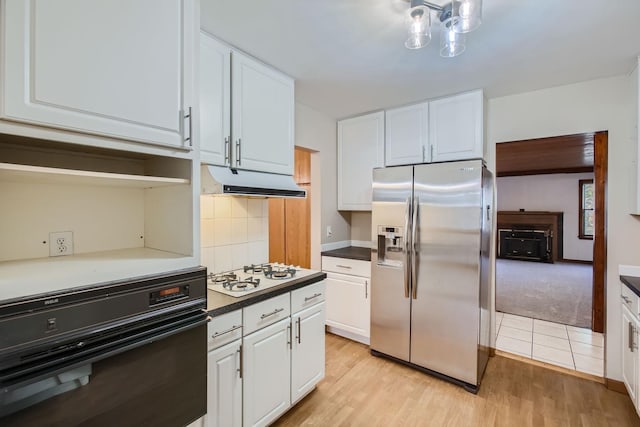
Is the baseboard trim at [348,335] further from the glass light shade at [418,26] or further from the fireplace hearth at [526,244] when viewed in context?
the fireplace hearth at [526,244]

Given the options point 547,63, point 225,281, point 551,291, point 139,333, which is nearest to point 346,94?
point 547,63

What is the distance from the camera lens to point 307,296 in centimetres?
203

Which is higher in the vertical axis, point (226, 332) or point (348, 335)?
point (226, 332)

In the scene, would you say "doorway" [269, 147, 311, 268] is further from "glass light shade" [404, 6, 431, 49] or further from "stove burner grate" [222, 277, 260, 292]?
"glass light shade" [404, 6, 431, 49]

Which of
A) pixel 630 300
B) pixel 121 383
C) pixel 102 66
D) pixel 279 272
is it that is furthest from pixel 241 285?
pixel 630 300

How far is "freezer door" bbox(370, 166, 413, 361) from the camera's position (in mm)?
2549

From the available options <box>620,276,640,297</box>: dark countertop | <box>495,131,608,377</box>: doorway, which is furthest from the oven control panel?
<box>495,131,608,377</box>: doorway

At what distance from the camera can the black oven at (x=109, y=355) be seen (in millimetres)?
831

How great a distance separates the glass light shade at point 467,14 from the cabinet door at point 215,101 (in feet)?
4.34

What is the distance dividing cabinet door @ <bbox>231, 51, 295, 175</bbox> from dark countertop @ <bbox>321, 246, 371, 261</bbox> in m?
1.17

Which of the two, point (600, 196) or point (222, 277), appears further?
point (600, 196)

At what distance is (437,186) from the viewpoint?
2.39m

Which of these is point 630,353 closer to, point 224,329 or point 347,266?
point 347,266

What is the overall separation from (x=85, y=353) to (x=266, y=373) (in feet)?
3.43
